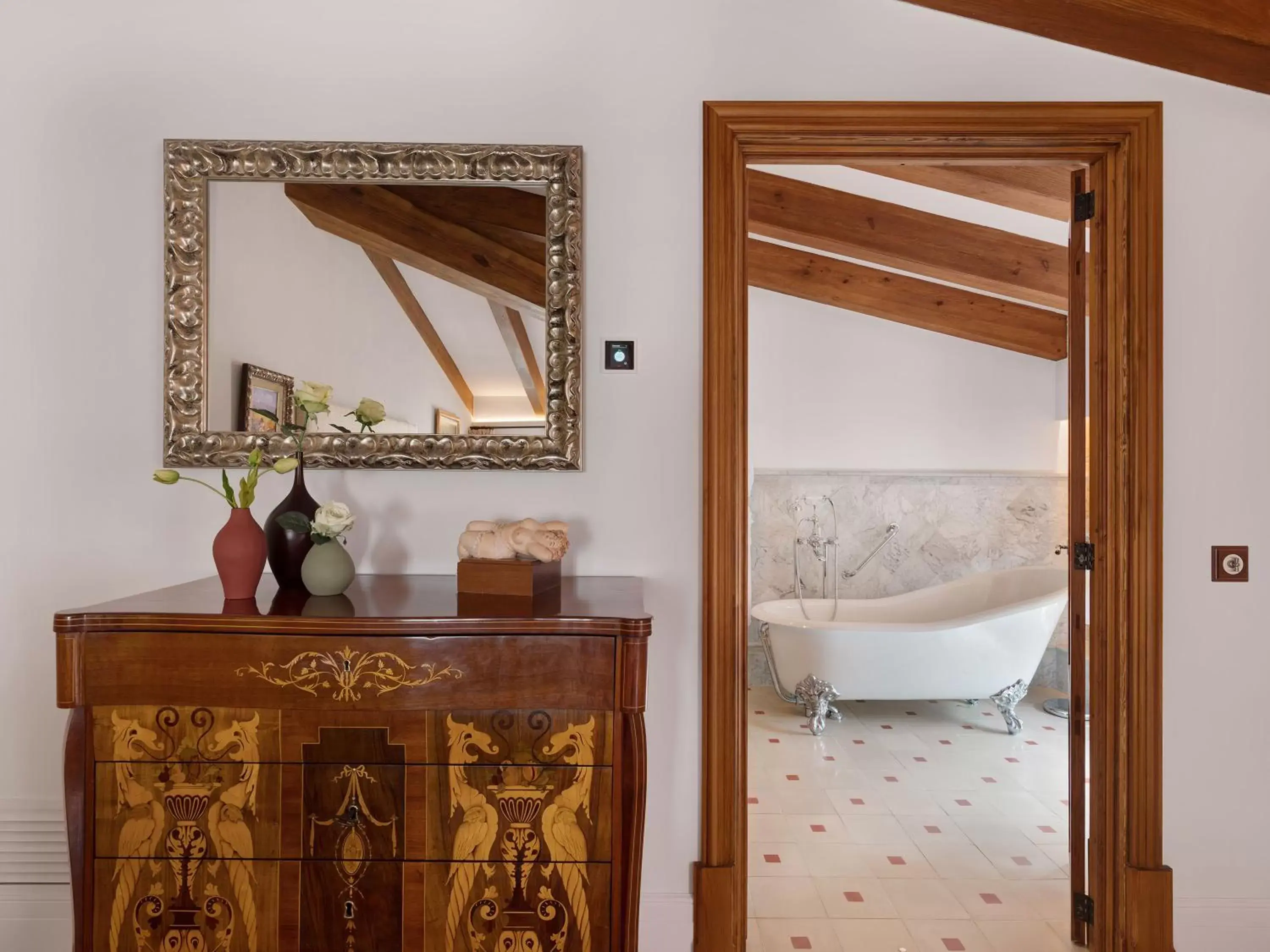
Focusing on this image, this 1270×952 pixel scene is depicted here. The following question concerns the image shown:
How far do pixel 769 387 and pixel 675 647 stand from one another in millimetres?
3562

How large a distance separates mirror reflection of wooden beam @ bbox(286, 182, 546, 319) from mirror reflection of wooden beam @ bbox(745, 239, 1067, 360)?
124 inches

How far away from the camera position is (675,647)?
2.15 m

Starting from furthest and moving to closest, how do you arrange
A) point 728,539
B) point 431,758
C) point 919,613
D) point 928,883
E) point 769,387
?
point 769,387
point 919,613
point 928,883
point 728,539
point 431,758

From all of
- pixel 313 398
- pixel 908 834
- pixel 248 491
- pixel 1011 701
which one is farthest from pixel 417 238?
pixel 1011 701

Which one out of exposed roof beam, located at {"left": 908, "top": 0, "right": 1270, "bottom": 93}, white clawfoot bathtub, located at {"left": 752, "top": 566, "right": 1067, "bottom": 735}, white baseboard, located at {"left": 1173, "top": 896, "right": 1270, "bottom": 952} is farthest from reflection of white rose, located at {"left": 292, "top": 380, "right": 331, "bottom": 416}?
white clawfoot bathtub, located at {"left": 752, "top": 566, "right": 1067, "bottom": 735}

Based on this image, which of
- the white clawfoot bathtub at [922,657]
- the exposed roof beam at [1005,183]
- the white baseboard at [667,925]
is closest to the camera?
the white baseboard at [667,925]

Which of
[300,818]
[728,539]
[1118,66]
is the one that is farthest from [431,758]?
[1118,66]

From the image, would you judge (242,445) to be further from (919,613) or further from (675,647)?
(919,613)

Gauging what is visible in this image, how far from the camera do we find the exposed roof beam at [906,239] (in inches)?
161

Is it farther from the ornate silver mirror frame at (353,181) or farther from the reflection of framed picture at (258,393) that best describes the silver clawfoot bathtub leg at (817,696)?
the reflection of framed picture at (258,393)

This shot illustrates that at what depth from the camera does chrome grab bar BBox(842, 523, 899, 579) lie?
534 cm

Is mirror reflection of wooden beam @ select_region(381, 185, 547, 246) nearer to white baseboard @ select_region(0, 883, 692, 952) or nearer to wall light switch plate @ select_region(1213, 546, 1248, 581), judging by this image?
white baseboard @ select_region(0, 883, 692, 952)

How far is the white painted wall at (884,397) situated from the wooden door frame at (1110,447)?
129 inches

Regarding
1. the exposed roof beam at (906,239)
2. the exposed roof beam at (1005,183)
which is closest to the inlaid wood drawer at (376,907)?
the exposed roof beam at (1005,183)
